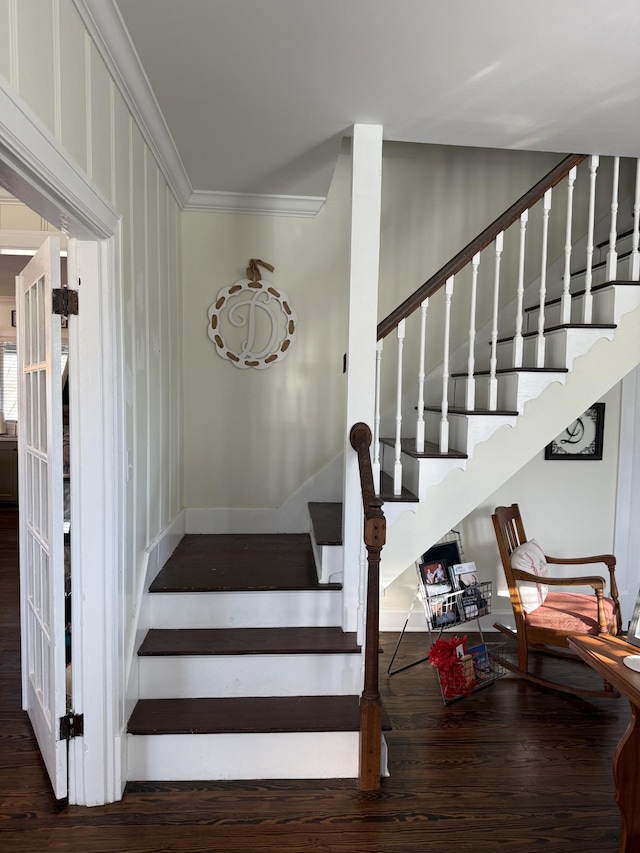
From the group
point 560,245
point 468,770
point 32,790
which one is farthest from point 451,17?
point 32,790

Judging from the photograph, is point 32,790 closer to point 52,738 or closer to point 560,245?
point 52,738

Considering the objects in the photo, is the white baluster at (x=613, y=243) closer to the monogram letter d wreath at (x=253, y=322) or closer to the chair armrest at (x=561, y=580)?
the chair armrest at (x=561, y=580)

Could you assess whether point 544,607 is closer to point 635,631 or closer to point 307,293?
point 635,631

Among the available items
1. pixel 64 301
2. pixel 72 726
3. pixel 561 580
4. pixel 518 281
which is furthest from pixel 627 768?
pixel 64 301

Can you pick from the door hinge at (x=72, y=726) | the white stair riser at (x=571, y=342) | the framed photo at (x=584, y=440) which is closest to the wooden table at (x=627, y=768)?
the white stair riser at (x=571, y=342)

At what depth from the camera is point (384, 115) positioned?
7.31 feet

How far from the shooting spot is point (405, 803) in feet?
6.73

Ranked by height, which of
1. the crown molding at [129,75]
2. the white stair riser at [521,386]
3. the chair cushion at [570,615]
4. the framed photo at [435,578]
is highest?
the crown molding at [129,75]

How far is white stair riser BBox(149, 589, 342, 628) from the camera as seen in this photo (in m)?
2.49

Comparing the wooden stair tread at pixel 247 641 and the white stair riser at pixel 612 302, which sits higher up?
the white stair riser at pixel 612 302

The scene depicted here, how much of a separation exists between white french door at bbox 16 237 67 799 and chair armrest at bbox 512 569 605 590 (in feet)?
7.62

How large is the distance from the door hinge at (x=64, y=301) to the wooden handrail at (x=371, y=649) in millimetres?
1250

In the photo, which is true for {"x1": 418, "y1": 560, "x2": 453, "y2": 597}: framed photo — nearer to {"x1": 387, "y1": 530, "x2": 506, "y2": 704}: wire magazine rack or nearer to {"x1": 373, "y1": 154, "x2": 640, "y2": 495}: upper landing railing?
{"x1": 387, "y1": 530, "x2": 506, "y2": 704}: wire magazine rack

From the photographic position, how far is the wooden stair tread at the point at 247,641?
2.31 m
